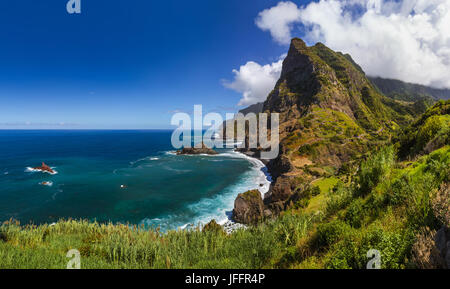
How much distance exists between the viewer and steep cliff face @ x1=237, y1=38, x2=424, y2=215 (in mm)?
55312

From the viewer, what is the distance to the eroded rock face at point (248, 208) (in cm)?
3516

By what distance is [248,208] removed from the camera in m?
35.6

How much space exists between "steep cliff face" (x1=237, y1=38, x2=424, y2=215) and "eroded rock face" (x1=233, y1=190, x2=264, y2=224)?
302cm

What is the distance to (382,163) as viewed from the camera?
39.3 feet

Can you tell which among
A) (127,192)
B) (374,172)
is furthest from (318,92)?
(374,172)

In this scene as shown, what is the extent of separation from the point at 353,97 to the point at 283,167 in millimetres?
123507

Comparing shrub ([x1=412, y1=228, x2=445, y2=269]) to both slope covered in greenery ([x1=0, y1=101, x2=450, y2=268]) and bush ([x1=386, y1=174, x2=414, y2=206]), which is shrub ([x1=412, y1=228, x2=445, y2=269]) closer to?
slope covered in greenery ([x1=0, y1=101, x2=450, y2=268])

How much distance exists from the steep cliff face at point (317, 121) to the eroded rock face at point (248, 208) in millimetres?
3015

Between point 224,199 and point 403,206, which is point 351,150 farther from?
→ point 403,206

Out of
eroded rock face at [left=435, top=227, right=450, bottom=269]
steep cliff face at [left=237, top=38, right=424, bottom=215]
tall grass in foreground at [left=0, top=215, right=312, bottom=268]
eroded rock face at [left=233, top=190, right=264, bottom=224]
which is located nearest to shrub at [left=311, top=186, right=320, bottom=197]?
steep cliff face at [left=237, top=38, right=424, bottom=215]

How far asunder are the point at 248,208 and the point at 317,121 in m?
80.5
